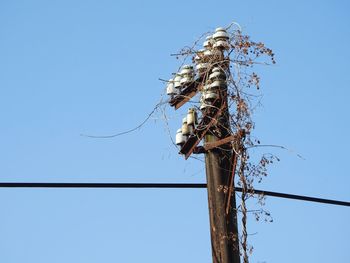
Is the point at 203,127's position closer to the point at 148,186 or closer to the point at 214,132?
the point at 214,132

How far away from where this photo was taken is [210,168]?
19.5 feet

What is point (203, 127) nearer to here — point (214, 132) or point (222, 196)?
point (214, 132)

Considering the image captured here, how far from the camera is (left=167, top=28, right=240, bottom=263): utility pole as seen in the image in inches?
224

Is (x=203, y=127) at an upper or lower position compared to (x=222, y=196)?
Answer: upper

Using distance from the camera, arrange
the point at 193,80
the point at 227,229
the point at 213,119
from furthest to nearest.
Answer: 1. the point at 193,80
2. the point at 213,119
3. the point at 227,229

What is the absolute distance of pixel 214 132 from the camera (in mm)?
6070

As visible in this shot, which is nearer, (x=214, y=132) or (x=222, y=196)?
(x=222, y=196)

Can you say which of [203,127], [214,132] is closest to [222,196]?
[214,132]

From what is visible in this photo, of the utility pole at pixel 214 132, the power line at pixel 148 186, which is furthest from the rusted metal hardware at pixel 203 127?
the power line at pixel 148 186

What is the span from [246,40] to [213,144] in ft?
3.66

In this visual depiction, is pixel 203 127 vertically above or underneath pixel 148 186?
above

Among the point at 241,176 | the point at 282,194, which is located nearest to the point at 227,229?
the point at 241,176

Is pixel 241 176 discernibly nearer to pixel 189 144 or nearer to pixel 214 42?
pixel 189 144

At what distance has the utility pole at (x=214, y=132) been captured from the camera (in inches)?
224
